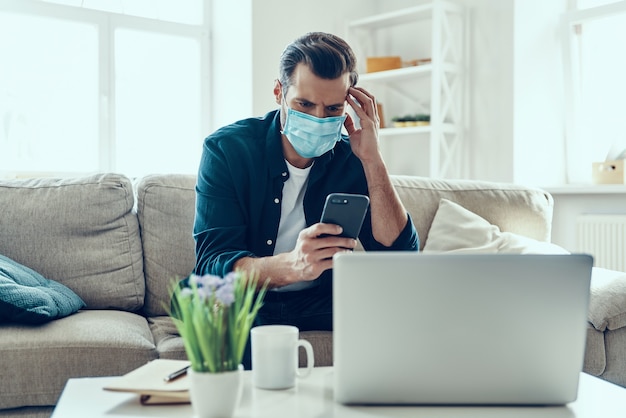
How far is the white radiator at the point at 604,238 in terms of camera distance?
3268mm

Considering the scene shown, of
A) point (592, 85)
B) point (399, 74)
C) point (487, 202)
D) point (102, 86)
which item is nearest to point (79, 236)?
point (487, 202)

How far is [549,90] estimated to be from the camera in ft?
12.2

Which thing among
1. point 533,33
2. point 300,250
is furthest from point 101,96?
point 300,250

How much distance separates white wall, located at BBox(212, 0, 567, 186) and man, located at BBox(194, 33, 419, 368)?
6.47ft

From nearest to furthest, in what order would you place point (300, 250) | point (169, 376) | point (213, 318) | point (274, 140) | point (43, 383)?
point (213, 318)
point (169, 376)
point (300, 250)
point (43, 383)
point (274, 140)

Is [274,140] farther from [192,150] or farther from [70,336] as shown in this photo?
[192,150]

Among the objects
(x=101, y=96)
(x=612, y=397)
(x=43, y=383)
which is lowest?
(x=43, y=383)

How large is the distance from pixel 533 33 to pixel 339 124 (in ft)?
7.52

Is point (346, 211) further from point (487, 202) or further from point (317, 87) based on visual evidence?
point (487, 202)

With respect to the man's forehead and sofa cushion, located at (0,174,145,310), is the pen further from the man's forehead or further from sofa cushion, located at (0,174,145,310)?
sofa cushion, located at (0,174,145,310)

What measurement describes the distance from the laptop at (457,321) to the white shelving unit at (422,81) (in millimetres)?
2818

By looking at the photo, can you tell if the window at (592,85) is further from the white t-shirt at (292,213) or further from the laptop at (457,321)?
the laptop at (457,321)

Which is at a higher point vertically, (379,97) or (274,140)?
(379,97)

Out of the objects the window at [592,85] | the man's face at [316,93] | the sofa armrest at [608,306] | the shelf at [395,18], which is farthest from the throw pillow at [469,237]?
the shelf at [395,18]
